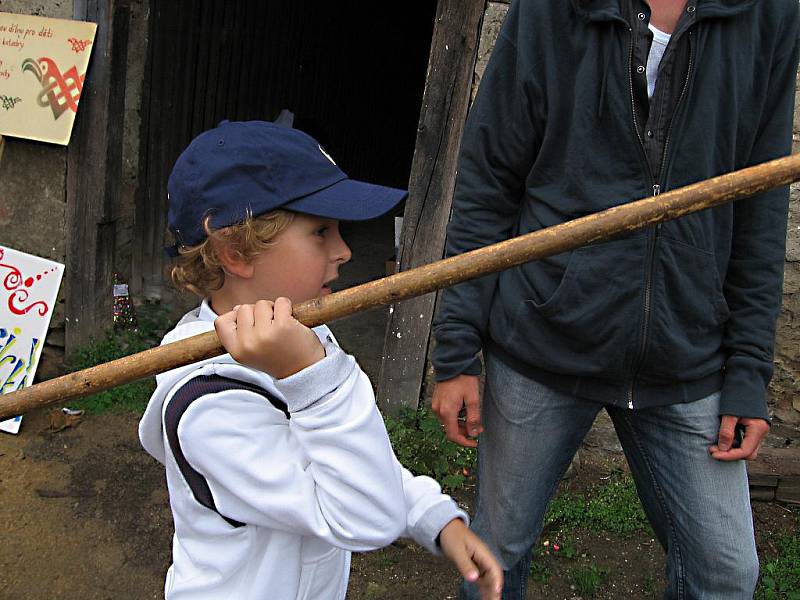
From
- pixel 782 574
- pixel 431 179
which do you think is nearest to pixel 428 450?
pixel 431 179

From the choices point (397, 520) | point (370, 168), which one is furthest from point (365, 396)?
point (370, 168)

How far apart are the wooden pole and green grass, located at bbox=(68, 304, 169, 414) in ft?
9.85

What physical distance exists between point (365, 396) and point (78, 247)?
11.0 feet

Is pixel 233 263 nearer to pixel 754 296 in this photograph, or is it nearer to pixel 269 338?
pixel 269 338

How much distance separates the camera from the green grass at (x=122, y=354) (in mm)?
4266

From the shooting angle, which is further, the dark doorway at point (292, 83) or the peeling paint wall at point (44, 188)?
the dark doorway at point (292, 83)

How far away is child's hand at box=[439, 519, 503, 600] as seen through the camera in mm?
1516

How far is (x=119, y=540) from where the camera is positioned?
3344mm

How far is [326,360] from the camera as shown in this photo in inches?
52.3

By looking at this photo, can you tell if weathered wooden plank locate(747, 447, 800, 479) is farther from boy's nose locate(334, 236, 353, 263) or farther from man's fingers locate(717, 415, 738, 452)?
boy's nose locate(334, 236, 353, 263)

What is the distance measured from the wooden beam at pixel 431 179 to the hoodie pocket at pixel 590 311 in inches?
70.3

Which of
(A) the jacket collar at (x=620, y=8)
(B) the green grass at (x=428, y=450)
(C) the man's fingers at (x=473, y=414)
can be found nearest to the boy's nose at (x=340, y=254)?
(C) the man's fingers at (x=473, y=414)

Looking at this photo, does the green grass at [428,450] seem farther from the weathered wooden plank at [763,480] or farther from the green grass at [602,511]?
the weathered wooden plank at [763,480]

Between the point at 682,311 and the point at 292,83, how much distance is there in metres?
5.72
